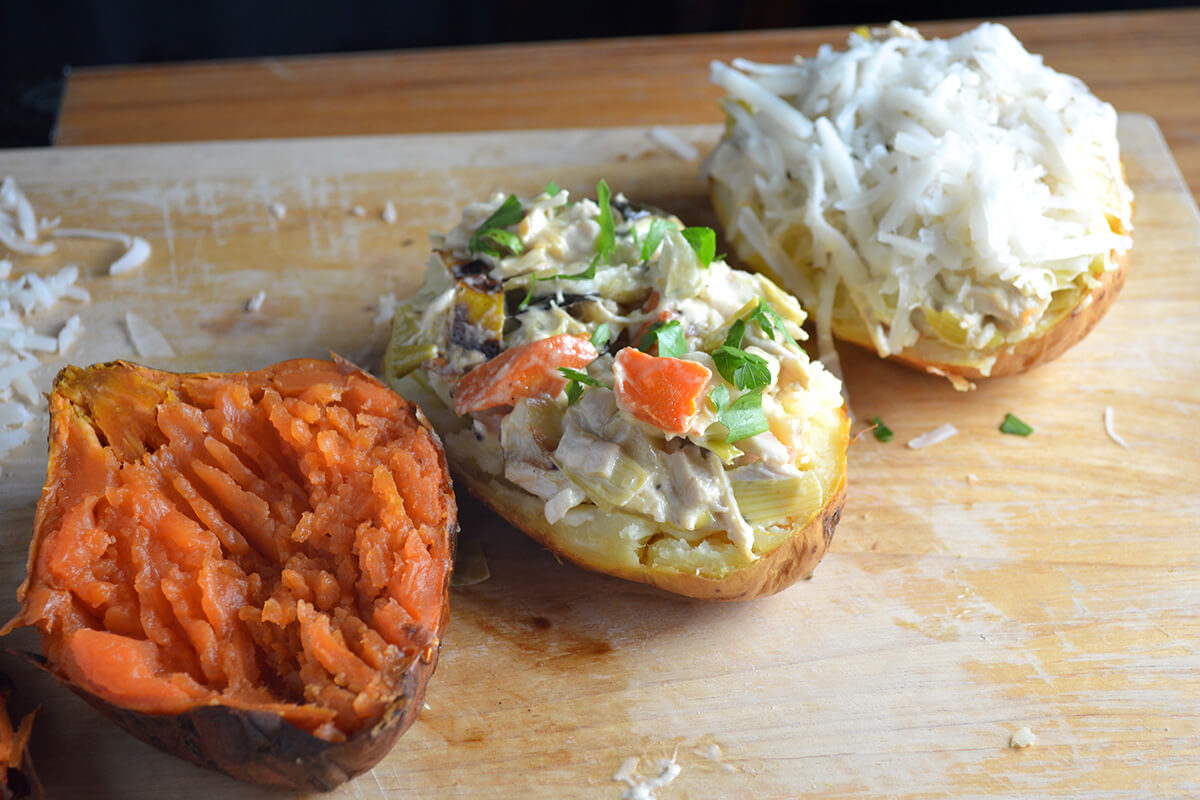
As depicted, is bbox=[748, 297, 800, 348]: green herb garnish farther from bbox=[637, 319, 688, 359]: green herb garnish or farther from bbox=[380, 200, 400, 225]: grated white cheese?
bbox=[380, 200, 400, 225]: grated white cheese

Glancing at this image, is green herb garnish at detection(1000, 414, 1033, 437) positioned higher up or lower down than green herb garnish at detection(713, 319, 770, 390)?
lower down

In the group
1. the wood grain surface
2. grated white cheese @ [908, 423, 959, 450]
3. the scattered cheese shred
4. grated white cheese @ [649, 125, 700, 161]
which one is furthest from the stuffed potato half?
the wood grain surface

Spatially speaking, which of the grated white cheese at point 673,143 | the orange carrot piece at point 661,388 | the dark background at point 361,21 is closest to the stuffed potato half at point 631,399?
the orange carrot piece at point 661,388

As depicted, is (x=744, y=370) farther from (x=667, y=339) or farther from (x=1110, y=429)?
(x=1110, y=429)

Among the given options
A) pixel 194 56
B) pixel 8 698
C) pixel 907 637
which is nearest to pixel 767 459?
pixel 907 637

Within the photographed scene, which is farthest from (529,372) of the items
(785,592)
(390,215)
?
(390,215)

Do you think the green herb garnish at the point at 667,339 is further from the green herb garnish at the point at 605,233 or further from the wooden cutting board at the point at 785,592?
the wooden cutting board at the point at 785,592

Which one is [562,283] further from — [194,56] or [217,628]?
[194,56]
